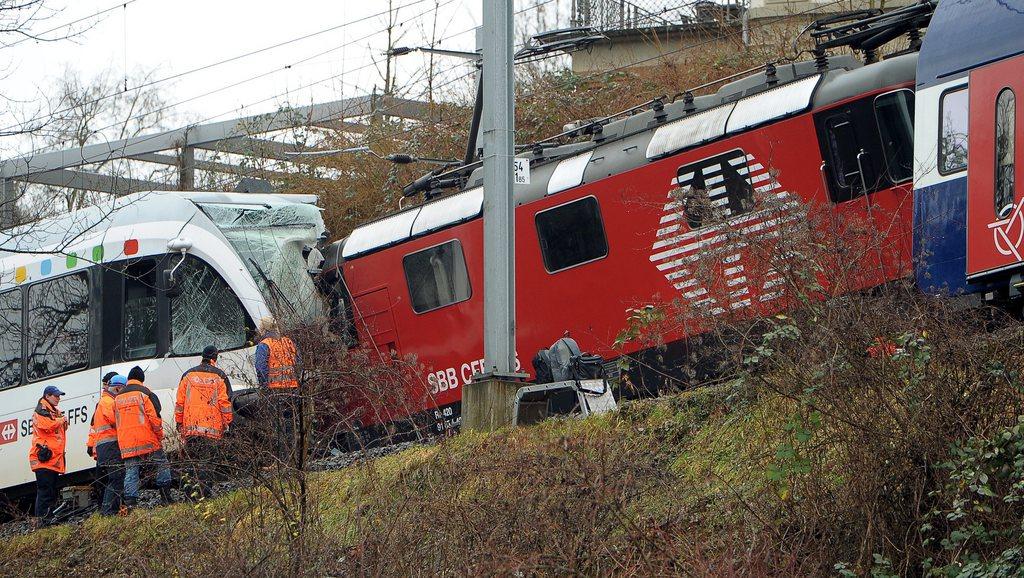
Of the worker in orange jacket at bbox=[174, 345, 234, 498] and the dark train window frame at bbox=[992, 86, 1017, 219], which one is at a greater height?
the dark train window frame at bbox=[992, 86, 1017, 219]

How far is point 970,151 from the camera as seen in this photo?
10711 millimetres

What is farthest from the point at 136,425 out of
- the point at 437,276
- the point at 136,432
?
the point at 437,276

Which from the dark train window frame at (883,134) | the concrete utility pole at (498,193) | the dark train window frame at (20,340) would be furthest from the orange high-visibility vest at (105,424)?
the dark train window frame at (883,134)

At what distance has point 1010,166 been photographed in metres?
10.4

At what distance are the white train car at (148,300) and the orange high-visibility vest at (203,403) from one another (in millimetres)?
1183

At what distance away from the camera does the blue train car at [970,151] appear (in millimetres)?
10312

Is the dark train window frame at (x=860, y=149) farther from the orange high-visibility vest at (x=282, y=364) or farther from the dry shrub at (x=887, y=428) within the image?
the orange high-visibility vest at (x=282, y=364)

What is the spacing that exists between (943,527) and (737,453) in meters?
1.90

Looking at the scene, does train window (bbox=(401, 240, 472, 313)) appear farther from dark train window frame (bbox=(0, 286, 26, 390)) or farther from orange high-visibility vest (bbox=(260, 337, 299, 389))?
dark train window frame (bbox=(0, 286, 26, 390))

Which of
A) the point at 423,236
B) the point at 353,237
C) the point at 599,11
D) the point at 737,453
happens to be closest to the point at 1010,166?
the point at 737,453

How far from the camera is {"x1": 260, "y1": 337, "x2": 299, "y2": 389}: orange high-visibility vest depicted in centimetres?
1088

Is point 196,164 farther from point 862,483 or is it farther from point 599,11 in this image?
point 862,483

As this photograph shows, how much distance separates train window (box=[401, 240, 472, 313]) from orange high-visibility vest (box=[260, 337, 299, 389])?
2812mm

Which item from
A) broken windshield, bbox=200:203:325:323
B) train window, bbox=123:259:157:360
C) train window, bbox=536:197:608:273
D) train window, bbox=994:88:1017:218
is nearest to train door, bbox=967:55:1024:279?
train window, bbox=994:88:1017:218
